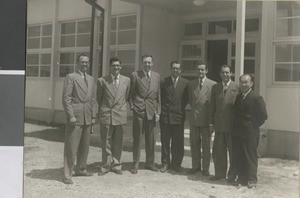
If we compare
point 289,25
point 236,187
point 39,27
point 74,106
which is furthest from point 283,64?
point 39,27

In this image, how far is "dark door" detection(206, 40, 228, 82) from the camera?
2676 mm

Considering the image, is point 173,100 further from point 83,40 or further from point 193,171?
point 83,40

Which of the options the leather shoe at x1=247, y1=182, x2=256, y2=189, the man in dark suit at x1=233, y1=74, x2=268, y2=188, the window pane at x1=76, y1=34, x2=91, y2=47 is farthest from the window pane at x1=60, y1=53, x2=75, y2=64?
the leather shoe at x1=247, y1=182, x2=256, y2=189

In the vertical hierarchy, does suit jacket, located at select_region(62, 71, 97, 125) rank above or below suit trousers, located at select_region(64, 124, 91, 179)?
above

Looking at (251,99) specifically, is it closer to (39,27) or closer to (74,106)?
(74,106)

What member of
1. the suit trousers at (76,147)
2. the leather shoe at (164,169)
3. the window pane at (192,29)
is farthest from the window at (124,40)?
the leather shoe at (164,169)

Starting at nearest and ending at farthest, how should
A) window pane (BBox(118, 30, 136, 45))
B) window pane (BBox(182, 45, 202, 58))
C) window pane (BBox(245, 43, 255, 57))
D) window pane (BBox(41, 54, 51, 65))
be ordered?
window pane (BBox(41, 54, 51, 65)) → window pane (BBox(182, 45, 202, 58)) → window pane (BBox(118, 30, 136, 45)) → window pane (BBox(245, 43, 255, 57))

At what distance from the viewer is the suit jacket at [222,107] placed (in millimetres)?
2570

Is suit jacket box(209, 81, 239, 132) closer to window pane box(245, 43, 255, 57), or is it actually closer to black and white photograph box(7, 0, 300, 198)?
black and white photograph box(7, 0, 300, 198)

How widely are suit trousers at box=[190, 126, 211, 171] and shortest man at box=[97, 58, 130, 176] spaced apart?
553 millimetres

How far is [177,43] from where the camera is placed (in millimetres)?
2764

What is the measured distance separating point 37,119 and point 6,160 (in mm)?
337

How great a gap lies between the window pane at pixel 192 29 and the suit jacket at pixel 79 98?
852mm

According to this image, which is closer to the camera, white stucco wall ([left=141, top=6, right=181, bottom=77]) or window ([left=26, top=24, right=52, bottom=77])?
window ([left=26, top=24, right=52, bottom=77])
